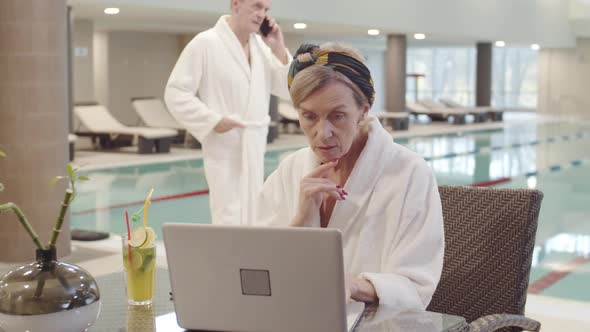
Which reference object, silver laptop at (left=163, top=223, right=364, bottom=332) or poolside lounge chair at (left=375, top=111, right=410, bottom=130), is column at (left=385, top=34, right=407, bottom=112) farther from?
silver laptop at (left=163, top=223, right=364, bottom=332)

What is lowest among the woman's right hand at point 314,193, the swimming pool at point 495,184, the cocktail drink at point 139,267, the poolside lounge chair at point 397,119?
the swimming pool at point 495,184

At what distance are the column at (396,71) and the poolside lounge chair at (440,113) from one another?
9.83 ft

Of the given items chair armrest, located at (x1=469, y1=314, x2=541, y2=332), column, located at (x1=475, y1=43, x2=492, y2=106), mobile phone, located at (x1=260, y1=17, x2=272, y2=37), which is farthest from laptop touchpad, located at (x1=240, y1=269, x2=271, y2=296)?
column, located at (x1=475, y1=43, x2=492, y2=106)

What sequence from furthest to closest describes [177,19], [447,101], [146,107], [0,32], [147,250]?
1. [447,101]
2. [146,107]
3. [177,19]
4. [0,32]
5. [147,250]

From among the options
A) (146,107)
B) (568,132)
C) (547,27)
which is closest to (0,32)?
(146,107)

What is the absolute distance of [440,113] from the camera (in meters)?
23.7

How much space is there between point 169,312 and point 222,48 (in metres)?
2.73

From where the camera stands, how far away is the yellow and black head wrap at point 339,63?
185 cm

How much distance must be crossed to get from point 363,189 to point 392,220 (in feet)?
0.29

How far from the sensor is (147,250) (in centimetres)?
201

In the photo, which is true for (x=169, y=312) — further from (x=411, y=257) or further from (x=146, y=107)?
(x=146, y=107)

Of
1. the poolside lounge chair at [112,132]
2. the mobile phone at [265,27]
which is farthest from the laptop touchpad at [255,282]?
the poolside lounge chair at [112,132]

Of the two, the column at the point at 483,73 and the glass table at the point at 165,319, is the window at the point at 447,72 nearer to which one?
the column at the point at 483,73

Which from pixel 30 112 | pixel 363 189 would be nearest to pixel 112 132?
pixel 30 112
